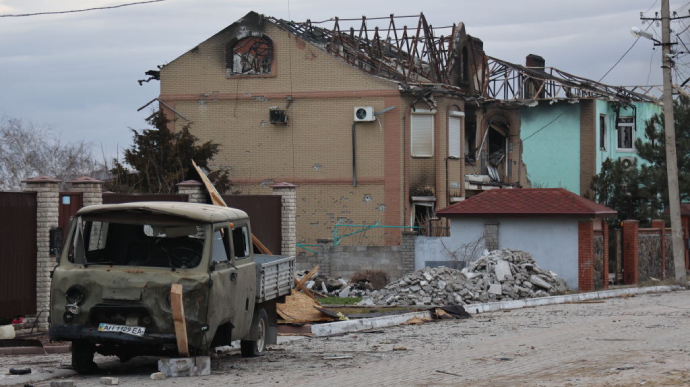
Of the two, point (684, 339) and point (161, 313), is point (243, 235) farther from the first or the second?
point (684, 339)

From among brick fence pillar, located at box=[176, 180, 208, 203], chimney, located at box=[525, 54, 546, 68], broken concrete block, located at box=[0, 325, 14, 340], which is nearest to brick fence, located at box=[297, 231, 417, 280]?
brick fence pillar, located at box=[176, 180, 208, 203]

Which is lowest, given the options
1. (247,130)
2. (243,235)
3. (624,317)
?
(624,317)

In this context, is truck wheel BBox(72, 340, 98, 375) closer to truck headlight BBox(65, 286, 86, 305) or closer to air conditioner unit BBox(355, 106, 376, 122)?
truck headlight BBox(65, 286, 86, 305)

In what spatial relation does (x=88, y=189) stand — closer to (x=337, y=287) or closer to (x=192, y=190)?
(x=192, y=190)

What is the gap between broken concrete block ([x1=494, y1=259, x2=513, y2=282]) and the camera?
89.5 feet

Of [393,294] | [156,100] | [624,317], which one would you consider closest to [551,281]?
[393,294]

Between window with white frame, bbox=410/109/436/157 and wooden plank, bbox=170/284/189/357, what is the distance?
27.4 meters

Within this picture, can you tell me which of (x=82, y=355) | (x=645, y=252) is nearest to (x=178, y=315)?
(x=82, y=355)

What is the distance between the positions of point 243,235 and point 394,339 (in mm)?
4351

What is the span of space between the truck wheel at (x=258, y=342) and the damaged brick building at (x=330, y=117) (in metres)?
23.2

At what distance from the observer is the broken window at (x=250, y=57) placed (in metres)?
38.8

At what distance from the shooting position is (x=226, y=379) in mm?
11555

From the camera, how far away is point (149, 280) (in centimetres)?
1162

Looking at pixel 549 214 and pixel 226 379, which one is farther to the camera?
pixel 549 214
